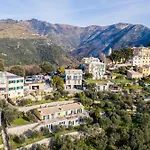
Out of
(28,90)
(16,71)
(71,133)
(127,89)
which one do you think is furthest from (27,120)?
(127,89)

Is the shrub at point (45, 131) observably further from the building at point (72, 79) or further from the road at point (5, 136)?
the building at point (72, 79)

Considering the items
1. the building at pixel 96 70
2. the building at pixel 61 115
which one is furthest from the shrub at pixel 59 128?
the building at pixel 96 70

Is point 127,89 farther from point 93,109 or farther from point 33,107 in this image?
point 33,107

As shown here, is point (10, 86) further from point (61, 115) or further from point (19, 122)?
point (61, 115)

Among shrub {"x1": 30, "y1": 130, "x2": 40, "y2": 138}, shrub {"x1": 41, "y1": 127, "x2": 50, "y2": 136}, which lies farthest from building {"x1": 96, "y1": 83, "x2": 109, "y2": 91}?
shrub {"x1": 30, "y1": 130, "x2": 40, "y2": 138}

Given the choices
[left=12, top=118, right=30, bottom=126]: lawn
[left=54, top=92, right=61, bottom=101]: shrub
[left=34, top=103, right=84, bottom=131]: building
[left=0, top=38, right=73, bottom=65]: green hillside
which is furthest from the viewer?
[left=0, top=38, right=73, bottom=65]: green hillside

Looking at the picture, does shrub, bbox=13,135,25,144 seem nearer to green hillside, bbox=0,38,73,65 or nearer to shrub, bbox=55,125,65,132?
shrub, bbox=55,125,65,132
